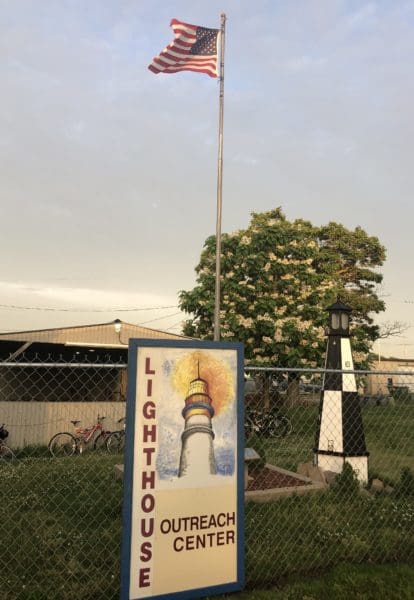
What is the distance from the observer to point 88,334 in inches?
619

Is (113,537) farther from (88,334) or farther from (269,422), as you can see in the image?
(269,422)

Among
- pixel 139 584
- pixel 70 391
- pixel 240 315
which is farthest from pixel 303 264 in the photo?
pixel 139 584

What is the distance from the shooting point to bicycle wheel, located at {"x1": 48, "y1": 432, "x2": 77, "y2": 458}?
1370 cm

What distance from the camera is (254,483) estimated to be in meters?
8.68

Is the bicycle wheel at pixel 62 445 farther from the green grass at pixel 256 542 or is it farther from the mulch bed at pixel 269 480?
the mulch bed at pixel 269 480

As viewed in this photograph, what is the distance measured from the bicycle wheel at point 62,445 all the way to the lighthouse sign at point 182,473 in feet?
33.9

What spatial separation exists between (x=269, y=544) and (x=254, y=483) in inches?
119

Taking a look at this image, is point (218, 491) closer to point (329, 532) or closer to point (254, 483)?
point (329, 532)

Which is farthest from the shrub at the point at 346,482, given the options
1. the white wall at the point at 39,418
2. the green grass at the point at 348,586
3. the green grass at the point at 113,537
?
the white wall at the point at 39,418

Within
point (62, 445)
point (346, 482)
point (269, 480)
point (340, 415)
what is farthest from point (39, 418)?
point (346, 482)

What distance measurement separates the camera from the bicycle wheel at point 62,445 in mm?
13695

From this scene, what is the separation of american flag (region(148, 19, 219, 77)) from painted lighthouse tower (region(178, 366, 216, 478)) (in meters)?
12.7

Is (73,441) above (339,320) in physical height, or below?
below

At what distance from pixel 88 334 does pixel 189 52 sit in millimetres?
9198
